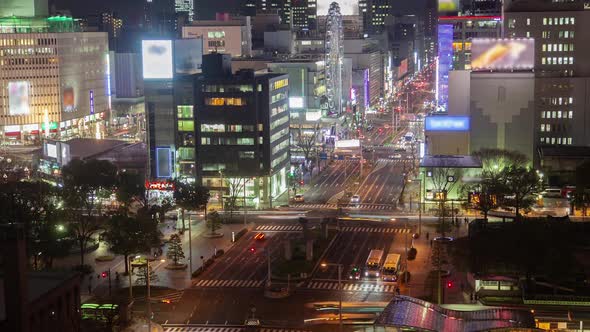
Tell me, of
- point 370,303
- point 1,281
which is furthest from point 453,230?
point 1,281

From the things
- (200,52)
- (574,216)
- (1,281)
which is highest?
(200,52)

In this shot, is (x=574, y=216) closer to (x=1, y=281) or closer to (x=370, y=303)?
(x=370, y=303)

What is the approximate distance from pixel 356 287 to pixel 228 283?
10.0 metres

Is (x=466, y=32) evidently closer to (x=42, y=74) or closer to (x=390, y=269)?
(x=42, y=74)

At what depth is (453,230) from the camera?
93625mm

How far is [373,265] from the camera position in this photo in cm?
7688

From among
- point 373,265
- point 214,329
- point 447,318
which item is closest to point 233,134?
point 373,265

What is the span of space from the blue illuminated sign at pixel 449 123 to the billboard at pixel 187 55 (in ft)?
111

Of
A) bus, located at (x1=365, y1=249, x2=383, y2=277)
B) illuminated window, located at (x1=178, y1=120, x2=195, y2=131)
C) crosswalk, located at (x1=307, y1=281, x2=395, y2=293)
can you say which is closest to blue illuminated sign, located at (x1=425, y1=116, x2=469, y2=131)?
illuminated window, located at (x1=178, y1=120, x2=195, y2=131)

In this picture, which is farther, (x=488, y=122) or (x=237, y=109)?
(x=488, y=122)

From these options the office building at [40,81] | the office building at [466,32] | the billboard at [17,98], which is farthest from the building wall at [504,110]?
the billboard at [17,98]

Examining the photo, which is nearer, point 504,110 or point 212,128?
point 212,128

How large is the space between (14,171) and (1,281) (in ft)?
272

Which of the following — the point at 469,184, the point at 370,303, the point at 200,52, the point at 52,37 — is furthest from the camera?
the point at 52,37
